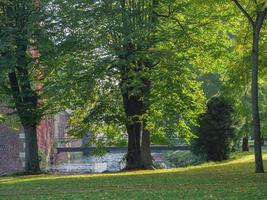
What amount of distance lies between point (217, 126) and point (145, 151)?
6.00 meters

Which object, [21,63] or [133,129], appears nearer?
[21,63]

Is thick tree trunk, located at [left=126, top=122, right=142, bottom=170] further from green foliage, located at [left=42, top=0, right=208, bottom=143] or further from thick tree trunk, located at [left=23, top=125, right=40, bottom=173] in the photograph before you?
thick tree trunk, located at [left=23, top=125, right=40, bottom=173]

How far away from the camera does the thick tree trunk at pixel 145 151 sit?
98.7 feet

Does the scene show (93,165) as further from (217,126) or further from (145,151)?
(145,151)

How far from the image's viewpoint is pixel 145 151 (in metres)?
30.5

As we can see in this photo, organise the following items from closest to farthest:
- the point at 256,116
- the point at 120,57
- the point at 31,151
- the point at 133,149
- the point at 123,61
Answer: the point at 256,116 < the point at 123,61 < the point at 120,57 < the point at 133,149 < the point at 31,151

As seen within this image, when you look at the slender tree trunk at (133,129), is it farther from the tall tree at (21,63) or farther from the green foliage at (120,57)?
the tall tree at (21,63)

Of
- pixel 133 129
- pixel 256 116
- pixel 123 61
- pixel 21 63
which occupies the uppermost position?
pixel 21 63

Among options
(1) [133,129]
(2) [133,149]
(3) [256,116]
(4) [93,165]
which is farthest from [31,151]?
(4) [93,165]

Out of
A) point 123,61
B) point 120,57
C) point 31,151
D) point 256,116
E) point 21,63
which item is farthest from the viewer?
point 31,151

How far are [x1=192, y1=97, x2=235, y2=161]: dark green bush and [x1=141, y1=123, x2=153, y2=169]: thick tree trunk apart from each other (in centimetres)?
494

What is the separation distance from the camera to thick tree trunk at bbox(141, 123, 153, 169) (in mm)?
30078

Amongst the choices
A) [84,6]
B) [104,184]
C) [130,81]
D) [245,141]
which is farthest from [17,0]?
[245,141]

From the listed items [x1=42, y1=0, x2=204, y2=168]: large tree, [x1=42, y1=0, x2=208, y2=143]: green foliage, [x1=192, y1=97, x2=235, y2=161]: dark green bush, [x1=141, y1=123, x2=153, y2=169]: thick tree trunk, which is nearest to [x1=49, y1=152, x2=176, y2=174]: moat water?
[x1=141, y1=123, x2=153, y2=169]: thick tree trunk
